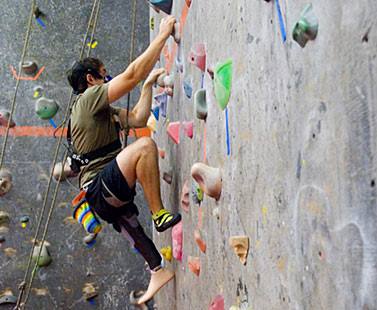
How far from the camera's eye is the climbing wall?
678 millimetres

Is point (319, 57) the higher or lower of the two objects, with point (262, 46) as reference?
lower

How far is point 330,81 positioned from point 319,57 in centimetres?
5

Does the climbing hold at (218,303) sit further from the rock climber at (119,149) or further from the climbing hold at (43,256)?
the climbing hold at (43,256)

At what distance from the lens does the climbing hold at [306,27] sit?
0.79m

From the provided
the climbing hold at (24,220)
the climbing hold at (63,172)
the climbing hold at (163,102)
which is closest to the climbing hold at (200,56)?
the climbing hold at (163,102)

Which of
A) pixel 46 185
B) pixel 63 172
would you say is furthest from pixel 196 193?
pixel 46 185

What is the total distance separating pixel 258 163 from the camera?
1.11m

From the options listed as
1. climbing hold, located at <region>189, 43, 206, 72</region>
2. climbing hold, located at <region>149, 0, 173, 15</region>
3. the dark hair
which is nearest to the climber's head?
the dark hair

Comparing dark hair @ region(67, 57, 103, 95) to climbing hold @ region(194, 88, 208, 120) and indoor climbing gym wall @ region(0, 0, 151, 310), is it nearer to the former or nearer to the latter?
climbing hold @ region(194, 88, 208, 120)

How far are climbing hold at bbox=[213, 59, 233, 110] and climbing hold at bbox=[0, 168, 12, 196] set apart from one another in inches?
92.3

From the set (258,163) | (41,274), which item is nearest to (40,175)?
(41,274)

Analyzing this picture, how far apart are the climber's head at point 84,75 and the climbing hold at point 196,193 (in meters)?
0.81

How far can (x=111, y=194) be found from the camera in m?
2.21

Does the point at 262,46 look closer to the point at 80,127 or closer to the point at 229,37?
the point at 229,37
